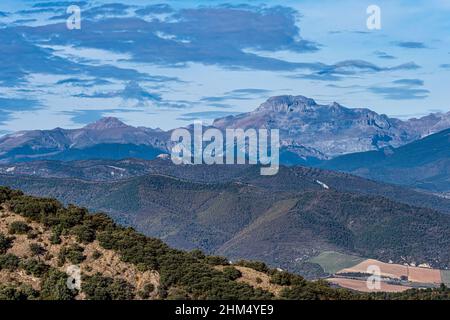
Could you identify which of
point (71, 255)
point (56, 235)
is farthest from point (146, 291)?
point (56, 235)

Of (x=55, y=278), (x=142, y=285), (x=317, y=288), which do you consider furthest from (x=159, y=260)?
(x=317, y=288)

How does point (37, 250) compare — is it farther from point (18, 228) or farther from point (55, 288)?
point (55, 288)

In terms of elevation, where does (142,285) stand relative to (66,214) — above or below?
below

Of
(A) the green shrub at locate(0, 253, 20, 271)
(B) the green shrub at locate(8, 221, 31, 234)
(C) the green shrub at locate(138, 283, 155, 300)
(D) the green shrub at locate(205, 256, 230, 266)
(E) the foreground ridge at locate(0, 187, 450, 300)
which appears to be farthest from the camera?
(D) the green shrub at locate(205, 256, 230, 266)

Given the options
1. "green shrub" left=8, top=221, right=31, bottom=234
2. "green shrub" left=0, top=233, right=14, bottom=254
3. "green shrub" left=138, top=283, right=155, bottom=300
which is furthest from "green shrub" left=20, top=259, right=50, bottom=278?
"green shrub" left=138, top=283, right=155, bottom=300

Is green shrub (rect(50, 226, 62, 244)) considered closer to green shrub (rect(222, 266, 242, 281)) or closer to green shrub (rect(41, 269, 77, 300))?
green shrub (rect(41, 269, 77, 300))

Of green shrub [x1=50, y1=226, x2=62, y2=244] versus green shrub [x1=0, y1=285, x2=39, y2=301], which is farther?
green shrub [x1=50, y1=226, x2=62, y2=244]

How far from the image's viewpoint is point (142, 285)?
62.5 meters

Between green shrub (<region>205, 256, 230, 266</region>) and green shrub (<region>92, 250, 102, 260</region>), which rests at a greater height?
green shrub (<region>92, 250, 102, 260</region>)

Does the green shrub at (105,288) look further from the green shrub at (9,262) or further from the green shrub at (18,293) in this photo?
the green shrub at (9,262)

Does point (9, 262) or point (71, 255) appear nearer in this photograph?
point (9, 262)
